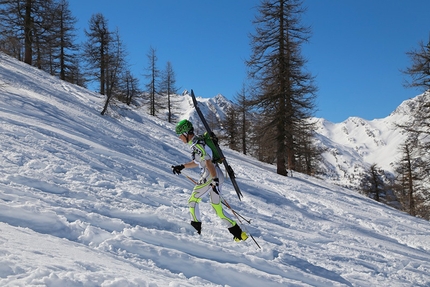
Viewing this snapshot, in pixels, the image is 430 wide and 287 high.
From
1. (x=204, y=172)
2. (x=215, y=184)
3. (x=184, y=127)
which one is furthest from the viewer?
(x=204, y=172)

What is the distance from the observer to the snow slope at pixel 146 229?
12.8 ft

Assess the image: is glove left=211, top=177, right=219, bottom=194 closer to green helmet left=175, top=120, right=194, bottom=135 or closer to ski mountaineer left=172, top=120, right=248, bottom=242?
ski mountaineer left=172, top=120, right=248, bottom=242

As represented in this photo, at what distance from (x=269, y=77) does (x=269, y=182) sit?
22.7ft

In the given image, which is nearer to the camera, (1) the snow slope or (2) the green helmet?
(1) the snow slope

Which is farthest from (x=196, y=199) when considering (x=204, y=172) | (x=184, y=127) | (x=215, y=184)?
(x=184, y=127)

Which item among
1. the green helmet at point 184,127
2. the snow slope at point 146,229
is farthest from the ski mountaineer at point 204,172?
the snow slope at point 146,229

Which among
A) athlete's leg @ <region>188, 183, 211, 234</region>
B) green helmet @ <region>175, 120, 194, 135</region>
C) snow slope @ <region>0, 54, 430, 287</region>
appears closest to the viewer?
snow slope @ <region>0, 54, 430, 287</region>

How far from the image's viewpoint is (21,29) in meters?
23.0

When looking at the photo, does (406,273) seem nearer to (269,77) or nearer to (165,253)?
(165,253)

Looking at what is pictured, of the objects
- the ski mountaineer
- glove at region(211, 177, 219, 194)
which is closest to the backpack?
the ski mountaineer

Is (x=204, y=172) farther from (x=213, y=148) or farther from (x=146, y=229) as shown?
(x=146, y=229)

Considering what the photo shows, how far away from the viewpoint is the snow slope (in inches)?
154

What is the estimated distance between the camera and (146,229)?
5480mm

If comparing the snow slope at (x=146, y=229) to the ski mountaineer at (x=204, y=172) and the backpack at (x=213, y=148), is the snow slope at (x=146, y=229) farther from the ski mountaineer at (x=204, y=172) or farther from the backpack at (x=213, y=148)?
the backpack at (x=213, y=148)
